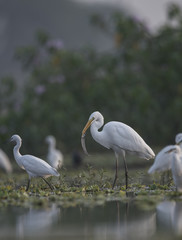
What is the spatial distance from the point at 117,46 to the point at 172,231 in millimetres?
18469

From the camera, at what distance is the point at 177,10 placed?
2288 centimetres

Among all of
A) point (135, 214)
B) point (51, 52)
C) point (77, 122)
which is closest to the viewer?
point (135, 214)

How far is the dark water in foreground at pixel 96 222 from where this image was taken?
18.0ft

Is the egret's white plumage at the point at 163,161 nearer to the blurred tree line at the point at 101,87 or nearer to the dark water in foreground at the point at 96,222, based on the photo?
the dark water in foreground at the point at 96,222

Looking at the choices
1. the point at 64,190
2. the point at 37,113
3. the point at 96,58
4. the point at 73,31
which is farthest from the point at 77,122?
the point at 73,31

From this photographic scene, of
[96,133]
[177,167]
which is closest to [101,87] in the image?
[96,133]

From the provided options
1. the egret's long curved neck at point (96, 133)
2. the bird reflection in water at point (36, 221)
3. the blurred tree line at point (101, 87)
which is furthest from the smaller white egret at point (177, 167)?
the blurred tree line at point (101, 87)

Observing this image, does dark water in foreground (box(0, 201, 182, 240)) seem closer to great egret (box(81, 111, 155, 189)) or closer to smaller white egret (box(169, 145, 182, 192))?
smaller white egret (box(169, 145, 182, 192))

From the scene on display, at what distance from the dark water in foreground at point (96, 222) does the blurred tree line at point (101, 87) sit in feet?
45.9

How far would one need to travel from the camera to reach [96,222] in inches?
244

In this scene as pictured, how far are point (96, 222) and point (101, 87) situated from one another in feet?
51.9

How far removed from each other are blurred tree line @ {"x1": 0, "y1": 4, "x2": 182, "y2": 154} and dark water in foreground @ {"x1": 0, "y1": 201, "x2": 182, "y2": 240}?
1400 centimetres

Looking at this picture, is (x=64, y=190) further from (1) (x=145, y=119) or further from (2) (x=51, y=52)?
(2) (x=51, y=52)

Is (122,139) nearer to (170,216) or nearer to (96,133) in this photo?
(96,133)
